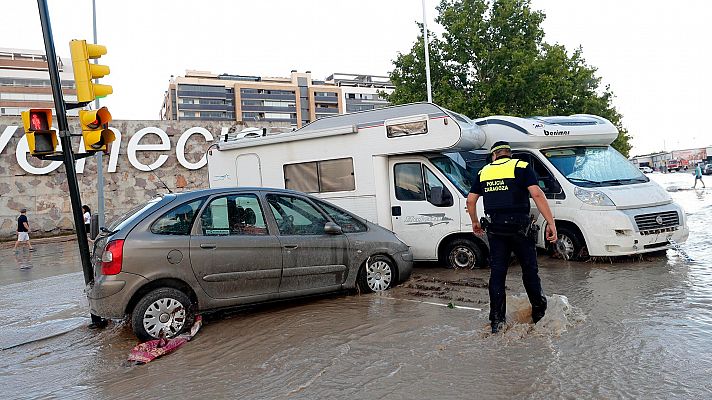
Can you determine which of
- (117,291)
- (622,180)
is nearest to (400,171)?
(622,180)

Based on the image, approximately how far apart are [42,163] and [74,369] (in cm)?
1858

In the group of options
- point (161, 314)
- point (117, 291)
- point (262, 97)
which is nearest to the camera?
point (117, 291)

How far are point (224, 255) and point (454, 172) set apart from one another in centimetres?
402

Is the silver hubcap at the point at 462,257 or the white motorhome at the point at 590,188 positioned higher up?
the white motorhome at the point at 590,188

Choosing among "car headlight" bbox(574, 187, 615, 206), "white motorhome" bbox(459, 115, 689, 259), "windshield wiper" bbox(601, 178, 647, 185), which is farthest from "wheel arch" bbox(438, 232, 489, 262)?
"windshield wiper" bbox(601, 178, 647, 185)

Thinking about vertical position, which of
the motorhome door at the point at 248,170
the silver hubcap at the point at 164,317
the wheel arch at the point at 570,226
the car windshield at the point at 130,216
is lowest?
the silver hubcap at the point at 164,317

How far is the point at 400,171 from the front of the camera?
8203 mm

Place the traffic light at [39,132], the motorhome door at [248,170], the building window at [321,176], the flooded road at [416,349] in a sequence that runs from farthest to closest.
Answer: the motorhome door at [248,170], the building window at [321,176], the traffic light at [39,132], the flooded road at [416,349]

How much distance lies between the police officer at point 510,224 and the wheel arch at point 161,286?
10.1 feet

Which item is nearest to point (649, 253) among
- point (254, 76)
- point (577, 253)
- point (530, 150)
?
point (577, 253)

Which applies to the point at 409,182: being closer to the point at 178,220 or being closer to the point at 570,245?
the point at 570,245

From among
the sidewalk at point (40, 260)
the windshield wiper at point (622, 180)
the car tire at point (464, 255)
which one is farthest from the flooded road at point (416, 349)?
the sidewalk at point (40, 260)

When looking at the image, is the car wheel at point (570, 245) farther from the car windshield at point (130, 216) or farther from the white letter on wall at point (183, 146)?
the white letter on wall at point (183, 146)

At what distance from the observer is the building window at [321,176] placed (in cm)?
838
